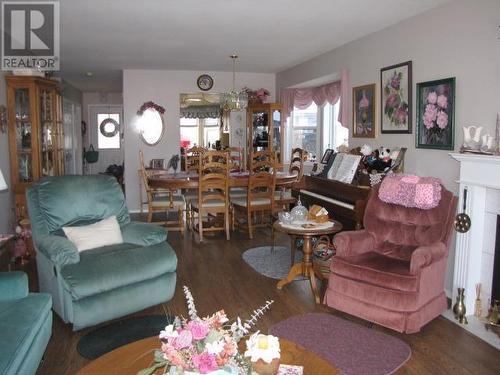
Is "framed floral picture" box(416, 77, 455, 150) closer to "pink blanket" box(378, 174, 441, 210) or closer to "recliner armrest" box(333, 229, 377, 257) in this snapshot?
"pink blanket" box(378, 174, 441, 210)

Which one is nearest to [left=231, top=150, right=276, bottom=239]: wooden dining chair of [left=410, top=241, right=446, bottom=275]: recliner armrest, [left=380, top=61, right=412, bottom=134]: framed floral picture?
[left=380, top=61, right=412, bottom=134]: framed floral picture

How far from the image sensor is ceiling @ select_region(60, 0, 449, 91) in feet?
12.1

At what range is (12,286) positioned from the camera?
2398 mm

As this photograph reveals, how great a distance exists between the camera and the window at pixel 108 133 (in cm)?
1148

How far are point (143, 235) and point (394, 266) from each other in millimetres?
1878

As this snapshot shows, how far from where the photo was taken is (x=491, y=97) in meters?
3.25

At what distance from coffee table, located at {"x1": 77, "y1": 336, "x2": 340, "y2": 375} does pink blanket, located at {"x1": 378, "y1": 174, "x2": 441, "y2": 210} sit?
180cm

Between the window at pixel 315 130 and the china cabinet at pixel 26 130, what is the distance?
4.01m

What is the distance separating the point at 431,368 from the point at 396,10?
289 centimetres

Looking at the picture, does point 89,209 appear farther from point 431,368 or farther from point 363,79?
point 363,79

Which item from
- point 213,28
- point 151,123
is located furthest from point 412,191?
point 151,123

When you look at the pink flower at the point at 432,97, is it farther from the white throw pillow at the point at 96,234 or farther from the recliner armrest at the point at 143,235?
the white throw pillow at the point at 96,234

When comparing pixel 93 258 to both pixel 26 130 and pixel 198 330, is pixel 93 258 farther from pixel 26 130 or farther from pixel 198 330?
pixel 26 130

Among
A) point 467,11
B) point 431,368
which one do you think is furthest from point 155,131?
point 431,368
